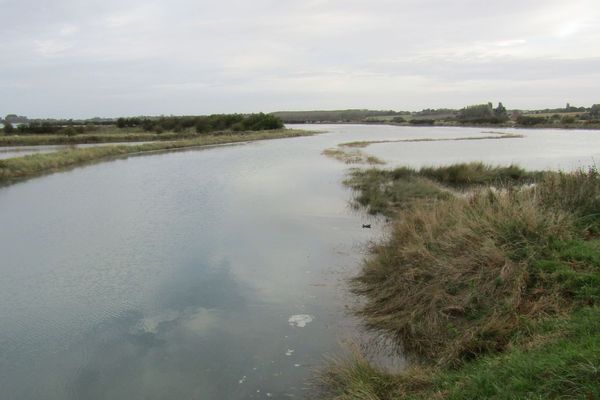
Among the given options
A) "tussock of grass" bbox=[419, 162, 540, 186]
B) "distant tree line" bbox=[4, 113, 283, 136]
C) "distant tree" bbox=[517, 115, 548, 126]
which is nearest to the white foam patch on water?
"tussock of grass" bbox=[419, 162, 540, 186]

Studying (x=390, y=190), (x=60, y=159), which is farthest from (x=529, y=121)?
(x=60, y=159)

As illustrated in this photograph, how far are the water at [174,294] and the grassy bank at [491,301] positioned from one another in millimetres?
813

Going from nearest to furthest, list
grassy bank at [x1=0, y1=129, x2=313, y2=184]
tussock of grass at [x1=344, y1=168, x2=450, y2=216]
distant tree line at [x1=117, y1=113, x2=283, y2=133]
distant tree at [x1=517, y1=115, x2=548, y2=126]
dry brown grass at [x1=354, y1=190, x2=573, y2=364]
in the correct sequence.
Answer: dry brown grass at [x1=354, y1=190, x2=573, y2=364] → tussock of grass at [x1=344, y1=168, x2=450, y2=216] → grassy bank at [x1=0, y1=129, x2=313, y2=184] → distant tree line at [x1=117, y1=113, x2=283, y2=133] → distant tree at [x1=517, y1=115, x2=548, y2=126]

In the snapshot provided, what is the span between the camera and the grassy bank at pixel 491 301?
3736mm

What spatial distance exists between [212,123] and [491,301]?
73.4 metres

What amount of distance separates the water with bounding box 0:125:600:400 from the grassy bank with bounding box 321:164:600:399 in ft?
2.67

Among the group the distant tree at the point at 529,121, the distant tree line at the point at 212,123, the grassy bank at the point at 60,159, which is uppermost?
the distant tree line at the point at 212,123

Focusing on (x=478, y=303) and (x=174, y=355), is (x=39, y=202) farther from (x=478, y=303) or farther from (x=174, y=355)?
(x=478, y=303)

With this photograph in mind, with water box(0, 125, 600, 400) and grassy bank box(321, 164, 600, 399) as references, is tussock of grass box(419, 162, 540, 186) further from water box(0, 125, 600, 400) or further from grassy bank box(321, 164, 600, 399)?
grassy bank box(321, 164, 600, 399)

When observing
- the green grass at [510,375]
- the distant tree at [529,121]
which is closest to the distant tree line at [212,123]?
the distant tree at [529,121]

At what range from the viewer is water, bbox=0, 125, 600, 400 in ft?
17.8

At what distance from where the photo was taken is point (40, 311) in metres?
7.30

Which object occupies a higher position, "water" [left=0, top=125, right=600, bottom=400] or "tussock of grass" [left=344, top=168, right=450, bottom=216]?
"tussock of grass" [left=344, top=168, right=450, bottom=216]

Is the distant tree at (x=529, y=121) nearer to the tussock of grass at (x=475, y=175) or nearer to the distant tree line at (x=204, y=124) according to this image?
the distant tree line at (x=204, y=124)
